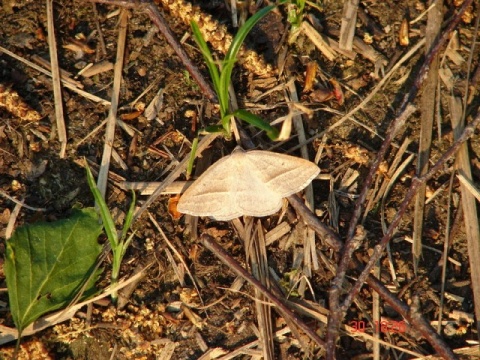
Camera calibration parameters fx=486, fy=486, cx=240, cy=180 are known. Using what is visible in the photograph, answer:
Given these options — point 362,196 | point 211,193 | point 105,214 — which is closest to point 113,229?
point 105,214

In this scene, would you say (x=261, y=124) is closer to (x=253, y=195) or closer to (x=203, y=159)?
(x=253, y=195)

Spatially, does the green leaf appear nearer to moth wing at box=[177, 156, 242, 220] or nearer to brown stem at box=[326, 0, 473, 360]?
moth wing at box=[177, 156, 242, 220]

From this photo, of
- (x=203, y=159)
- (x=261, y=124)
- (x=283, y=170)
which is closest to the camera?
(x=261, y=124)

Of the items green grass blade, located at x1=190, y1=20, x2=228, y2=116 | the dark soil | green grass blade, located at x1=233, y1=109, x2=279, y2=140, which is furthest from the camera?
the dark soil

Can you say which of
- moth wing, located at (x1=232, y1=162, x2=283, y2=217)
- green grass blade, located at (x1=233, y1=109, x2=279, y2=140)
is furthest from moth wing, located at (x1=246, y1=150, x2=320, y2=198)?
green grass blade, located at (x1=233, y1=109, x2=279, y2=140)

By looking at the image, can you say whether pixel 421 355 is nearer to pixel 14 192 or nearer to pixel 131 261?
pixel 131 261

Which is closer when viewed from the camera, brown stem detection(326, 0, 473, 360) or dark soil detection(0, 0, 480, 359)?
brown stem detection(326, 0, 473, 360)

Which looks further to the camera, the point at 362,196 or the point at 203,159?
the point at 203,159

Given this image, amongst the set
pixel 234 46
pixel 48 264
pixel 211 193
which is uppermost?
→ pixel 234 46
